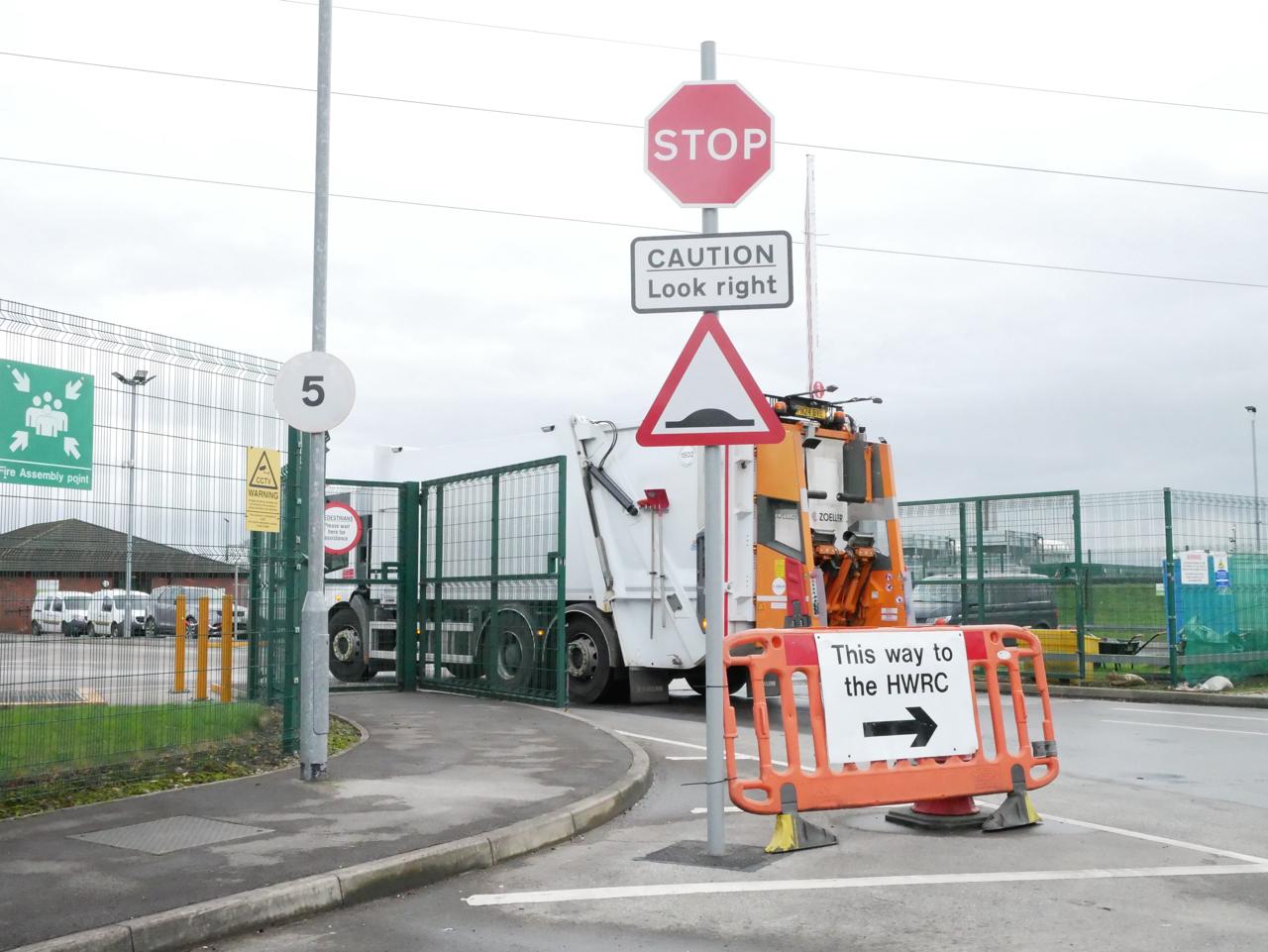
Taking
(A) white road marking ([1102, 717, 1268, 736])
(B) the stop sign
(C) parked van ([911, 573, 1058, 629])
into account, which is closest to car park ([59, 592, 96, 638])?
(B) the stop sign

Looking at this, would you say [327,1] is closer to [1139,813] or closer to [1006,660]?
[1006,660]

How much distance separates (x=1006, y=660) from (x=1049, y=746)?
0.60 m

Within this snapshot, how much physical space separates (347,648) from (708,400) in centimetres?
1220

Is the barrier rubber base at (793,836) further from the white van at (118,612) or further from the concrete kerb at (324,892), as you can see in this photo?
the white van at (118,612)

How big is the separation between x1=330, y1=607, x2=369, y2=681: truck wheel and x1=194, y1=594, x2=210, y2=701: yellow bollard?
27.0 feet

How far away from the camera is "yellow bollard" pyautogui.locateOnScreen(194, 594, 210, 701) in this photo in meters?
9.32

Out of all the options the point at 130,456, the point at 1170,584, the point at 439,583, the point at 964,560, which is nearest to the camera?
the point at 130,456

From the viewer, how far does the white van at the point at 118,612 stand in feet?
27.9

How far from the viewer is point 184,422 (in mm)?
9602

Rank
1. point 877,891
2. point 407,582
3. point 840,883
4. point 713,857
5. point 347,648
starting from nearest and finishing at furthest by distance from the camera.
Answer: point 877,891, point 840,883, point 713,857, point 407,582, point 347,648

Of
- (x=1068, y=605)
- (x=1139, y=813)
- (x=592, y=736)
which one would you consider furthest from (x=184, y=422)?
(x=1068, y=605)

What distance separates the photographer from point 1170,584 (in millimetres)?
18422

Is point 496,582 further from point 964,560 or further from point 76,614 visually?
point 964,560

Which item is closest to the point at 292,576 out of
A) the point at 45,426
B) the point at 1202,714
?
the point at 45,426
